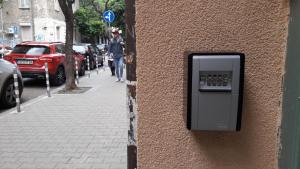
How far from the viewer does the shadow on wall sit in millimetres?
2262

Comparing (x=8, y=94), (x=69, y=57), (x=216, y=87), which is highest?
(x=216, y=87)

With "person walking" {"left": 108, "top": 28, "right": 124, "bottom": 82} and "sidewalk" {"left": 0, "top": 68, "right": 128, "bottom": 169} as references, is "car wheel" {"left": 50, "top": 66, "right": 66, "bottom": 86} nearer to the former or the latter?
"person walking" {"left": 108, "top": 28, "right": 124, "bottom": 82}

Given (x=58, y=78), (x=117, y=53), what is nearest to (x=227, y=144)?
(x=117, y=53)

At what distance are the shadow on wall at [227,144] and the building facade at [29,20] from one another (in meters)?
35.0

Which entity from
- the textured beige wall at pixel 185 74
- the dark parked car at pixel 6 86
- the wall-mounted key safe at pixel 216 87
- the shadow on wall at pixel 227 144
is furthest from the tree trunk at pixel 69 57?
the wall-mounted key safe at pixel 216 87

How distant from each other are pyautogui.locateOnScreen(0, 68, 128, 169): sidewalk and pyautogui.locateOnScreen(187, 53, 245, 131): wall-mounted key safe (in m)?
2.98

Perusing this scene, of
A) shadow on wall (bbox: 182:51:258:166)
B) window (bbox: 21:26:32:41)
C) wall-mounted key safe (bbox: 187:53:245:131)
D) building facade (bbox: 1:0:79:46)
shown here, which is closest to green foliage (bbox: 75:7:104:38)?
building facade (bbox: 1:0:79:46)

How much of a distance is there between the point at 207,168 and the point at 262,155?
1.07ft

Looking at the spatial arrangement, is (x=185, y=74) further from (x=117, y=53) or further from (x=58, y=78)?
(x=58, y=78)

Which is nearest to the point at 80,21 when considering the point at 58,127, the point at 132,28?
the point at 58,127

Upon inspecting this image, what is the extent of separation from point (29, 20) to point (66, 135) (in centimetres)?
3183

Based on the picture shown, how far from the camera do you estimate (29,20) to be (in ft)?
118

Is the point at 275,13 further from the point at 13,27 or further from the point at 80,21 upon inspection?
the point at 80,21

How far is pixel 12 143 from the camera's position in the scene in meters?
6.14
